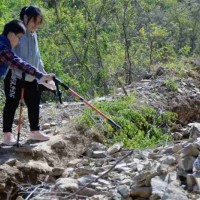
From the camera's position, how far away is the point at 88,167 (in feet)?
16.3

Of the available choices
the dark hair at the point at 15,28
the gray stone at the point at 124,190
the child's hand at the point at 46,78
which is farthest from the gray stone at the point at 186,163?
the dark hair at the point at 15,28

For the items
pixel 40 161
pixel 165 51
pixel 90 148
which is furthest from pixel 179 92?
pixel 165 51

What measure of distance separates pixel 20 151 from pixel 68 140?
0.75 meters

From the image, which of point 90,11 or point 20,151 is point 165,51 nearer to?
point 90,11

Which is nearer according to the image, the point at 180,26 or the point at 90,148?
the point at 90,148

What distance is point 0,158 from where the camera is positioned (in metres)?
5.09

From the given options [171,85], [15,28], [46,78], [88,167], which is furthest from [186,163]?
[171,85]

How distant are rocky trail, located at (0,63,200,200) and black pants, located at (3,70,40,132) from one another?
0.29m

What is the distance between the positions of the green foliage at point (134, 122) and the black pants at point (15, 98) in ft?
3.21

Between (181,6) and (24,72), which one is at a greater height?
(181,6)

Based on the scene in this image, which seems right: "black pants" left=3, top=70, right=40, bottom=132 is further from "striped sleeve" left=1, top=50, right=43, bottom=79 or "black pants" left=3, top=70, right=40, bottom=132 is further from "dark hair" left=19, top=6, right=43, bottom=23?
"dark hair" left=19, top=6, right=43, bottom=23

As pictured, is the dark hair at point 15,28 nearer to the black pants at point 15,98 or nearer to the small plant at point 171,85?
the black pants at point 15,98

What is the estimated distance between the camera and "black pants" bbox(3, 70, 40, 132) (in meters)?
5.15

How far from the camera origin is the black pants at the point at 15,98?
5152 millimetres
